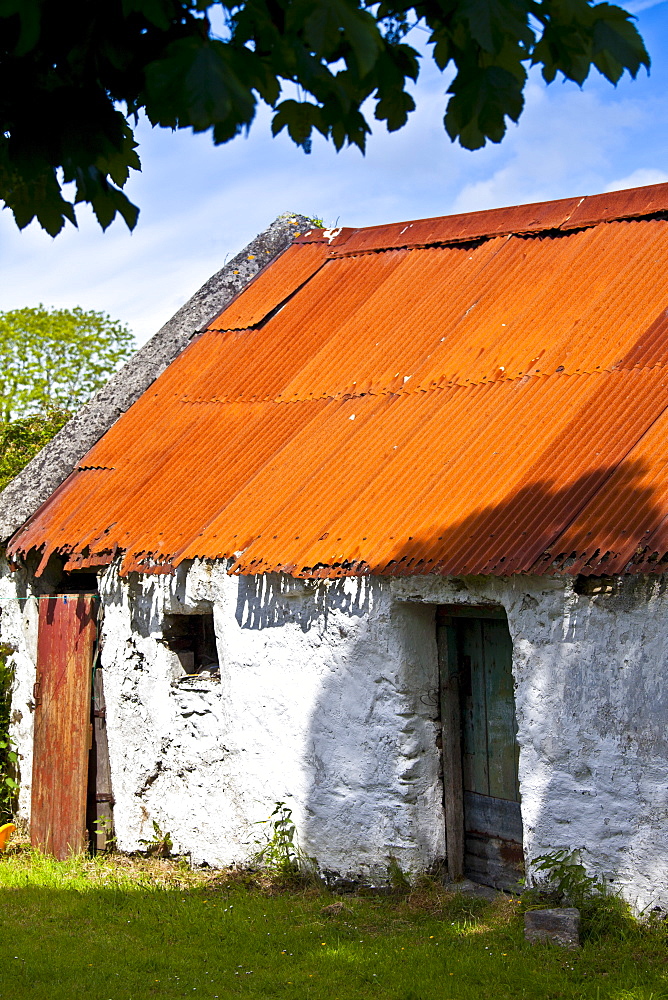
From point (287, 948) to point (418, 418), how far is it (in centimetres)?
370

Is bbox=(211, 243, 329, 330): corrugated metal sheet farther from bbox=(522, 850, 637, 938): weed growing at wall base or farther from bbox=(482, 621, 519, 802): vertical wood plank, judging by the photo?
bbox=(522, 850, 637, 938): weed growing at wall base

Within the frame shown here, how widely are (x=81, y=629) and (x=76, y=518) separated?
92 centimetres

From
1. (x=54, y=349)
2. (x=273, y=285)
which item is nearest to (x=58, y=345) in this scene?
(x=54, y=349)

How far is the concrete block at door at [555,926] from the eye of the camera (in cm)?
556

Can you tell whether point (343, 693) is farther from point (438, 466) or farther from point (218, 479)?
point (218, 479)

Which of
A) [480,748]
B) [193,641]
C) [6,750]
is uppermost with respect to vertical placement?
[193,641]

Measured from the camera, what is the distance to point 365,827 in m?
6.91

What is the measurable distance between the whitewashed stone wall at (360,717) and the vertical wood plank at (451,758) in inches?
3.4

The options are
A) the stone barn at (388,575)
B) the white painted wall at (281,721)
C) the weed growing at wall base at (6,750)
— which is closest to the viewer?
the stone barn at (388,575)

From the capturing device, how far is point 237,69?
125 inches

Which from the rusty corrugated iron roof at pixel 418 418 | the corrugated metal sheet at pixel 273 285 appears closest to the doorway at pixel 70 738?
the rusty corrugated iron roof at pixel 418 418

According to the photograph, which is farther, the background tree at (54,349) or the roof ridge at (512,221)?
the background tree at (54,349)

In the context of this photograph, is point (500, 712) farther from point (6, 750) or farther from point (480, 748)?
point (6, 750)

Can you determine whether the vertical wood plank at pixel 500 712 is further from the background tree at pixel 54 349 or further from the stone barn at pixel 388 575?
the background tree at pixel 54 349
